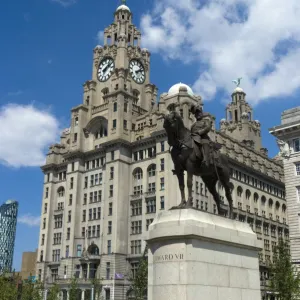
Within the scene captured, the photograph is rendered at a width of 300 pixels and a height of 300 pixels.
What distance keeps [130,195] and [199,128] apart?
67.4 meters

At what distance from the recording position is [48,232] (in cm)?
9662

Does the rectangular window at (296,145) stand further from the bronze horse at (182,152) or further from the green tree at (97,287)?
the bronze horse at (182,152)

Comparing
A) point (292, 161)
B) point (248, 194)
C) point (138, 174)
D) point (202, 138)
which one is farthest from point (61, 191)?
point (202, 138)

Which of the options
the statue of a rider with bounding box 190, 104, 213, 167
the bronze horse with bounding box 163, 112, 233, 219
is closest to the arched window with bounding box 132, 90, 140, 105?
the statue of a rider with bounding box 190, 104, 213, 167

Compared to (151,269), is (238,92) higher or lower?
higher

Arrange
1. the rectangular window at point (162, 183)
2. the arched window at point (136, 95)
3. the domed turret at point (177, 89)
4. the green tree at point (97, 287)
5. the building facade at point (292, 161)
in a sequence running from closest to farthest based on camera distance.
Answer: the building facade at point (292, 161), the green tree at point (97, 287), the rectangular window at point (162, 183), the domed turret at point (177, 89), the arched window at point (136, 95)

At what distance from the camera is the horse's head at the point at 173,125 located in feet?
59.8

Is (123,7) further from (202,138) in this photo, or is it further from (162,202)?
(202,138)

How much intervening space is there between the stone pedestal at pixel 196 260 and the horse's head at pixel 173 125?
10.0ft

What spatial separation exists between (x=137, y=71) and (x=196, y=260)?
8832 cm

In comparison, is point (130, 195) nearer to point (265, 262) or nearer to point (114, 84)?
point (114, 84)

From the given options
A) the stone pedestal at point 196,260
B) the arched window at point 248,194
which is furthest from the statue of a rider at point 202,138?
the arched window at point 248,194

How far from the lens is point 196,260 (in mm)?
16734

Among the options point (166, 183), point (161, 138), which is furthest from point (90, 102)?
point (166, 183)
